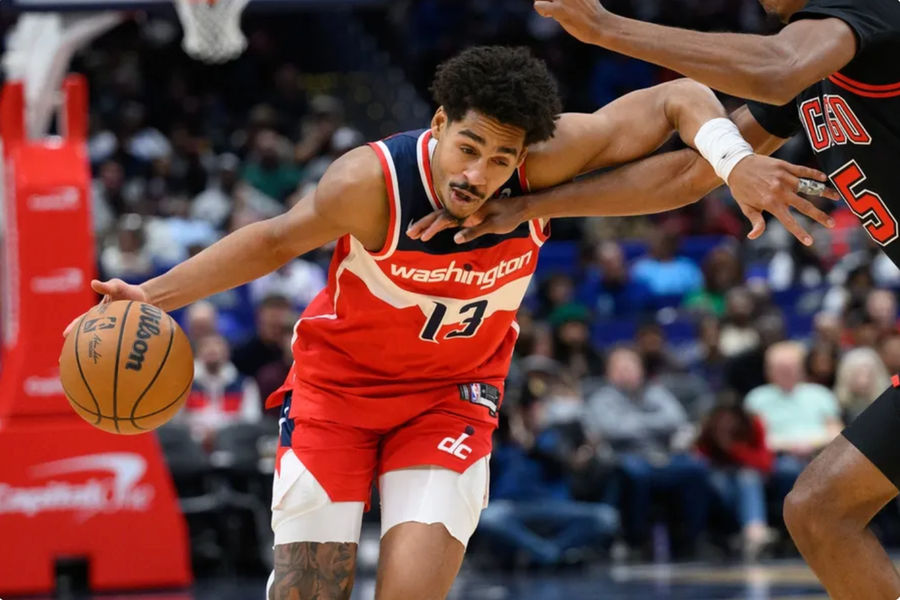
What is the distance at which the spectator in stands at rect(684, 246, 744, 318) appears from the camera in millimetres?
13578

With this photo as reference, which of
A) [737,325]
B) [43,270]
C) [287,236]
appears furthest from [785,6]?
[737,325]

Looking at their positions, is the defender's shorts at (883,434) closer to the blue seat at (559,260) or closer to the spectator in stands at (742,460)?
the spectator in stands at (742,460)

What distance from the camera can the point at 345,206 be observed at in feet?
15.3

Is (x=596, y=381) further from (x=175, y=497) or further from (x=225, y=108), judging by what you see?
(x=225, y=108)

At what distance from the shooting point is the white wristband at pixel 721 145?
449 cm

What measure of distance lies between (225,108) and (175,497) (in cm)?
896

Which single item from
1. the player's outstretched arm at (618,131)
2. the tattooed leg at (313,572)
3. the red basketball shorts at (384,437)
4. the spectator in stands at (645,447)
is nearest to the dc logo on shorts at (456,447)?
the red basketball shorts at (384,437)

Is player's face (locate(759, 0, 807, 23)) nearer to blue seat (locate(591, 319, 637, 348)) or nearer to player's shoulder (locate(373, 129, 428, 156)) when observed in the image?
player's shoulder (locate(373, 129, 428, 156))

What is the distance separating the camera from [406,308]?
4859 millimetres

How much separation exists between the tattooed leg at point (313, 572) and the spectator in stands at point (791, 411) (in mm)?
7100

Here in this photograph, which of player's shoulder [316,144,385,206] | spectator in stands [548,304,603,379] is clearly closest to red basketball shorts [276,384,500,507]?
player's shoulder [316,144,385,206]

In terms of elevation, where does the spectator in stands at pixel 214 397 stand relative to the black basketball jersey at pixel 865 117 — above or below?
below

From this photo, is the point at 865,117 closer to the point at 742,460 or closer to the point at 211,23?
the point at 211,23

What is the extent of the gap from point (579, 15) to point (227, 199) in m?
10.9
